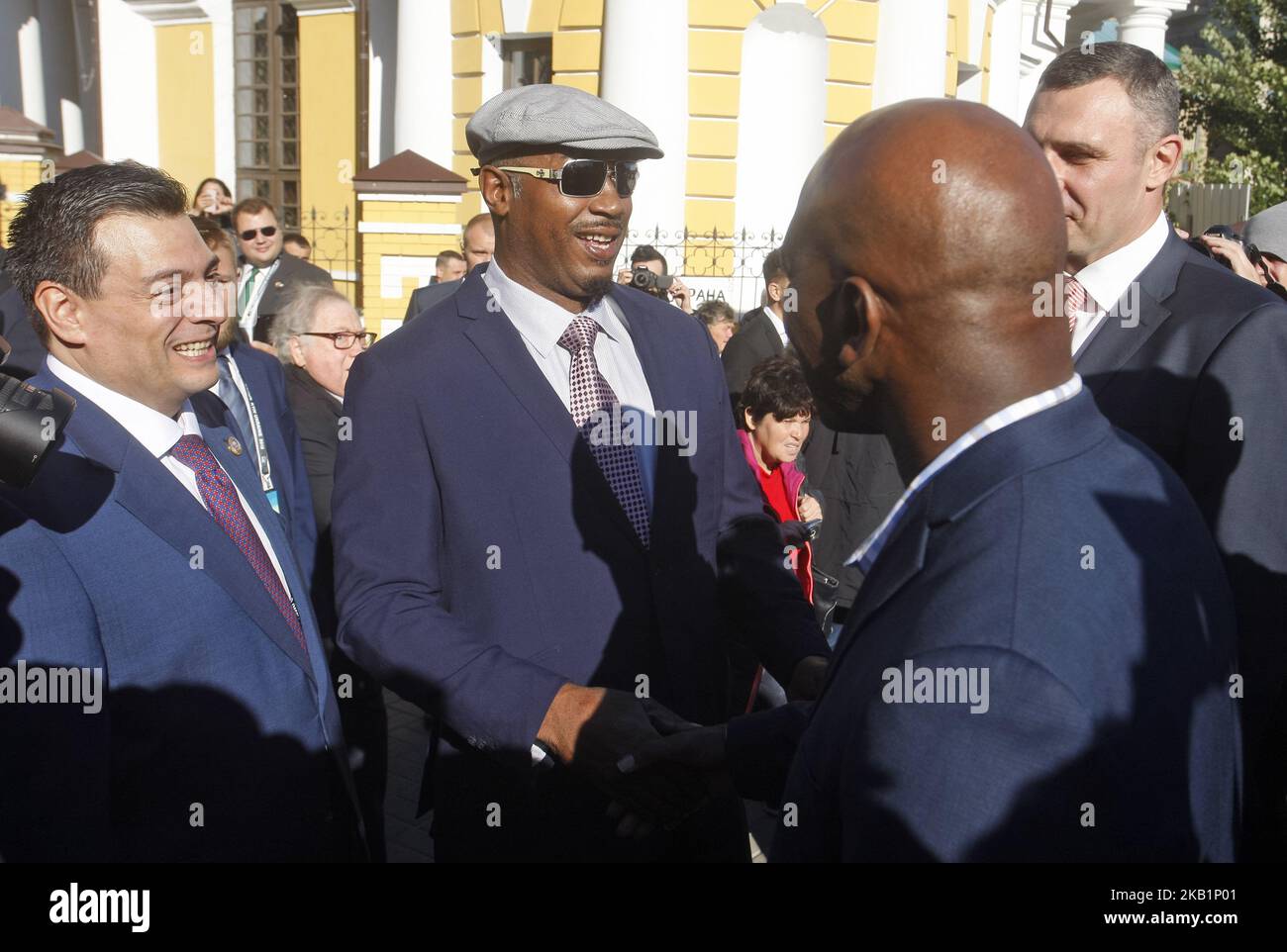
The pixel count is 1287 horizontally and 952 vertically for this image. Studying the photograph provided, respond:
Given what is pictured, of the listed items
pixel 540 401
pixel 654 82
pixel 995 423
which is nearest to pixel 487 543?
pixel 540 401

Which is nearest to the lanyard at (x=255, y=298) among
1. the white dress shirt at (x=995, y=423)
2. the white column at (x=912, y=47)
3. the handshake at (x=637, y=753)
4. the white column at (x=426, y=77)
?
the handshake at (x=637, y=753)

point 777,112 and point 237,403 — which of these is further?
point 777,112

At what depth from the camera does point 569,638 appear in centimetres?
262

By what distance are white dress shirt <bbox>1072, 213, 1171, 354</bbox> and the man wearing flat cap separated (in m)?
0.88

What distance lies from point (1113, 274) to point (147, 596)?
7.14ft

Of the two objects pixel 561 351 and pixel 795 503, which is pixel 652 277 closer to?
pixel 795 503

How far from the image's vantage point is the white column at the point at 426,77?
1582 cm

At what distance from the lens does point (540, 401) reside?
269cm

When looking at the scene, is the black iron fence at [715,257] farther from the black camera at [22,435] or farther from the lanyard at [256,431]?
the black camera at [22,435]

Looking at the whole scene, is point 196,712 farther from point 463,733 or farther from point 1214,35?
point 1214,35

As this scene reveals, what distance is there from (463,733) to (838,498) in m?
3.83

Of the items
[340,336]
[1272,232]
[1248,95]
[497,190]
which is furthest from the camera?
[1248,95]

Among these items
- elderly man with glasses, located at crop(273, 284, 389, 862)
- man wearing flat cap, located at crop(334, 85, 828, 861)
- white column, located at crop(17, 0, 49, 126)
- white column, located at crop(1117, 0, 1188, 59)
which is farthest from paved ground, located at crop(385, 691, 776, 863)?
white column, located at crop(1117, 0, 1188, 59)

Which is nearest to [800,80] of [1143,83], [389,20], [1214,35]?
[389,20]
